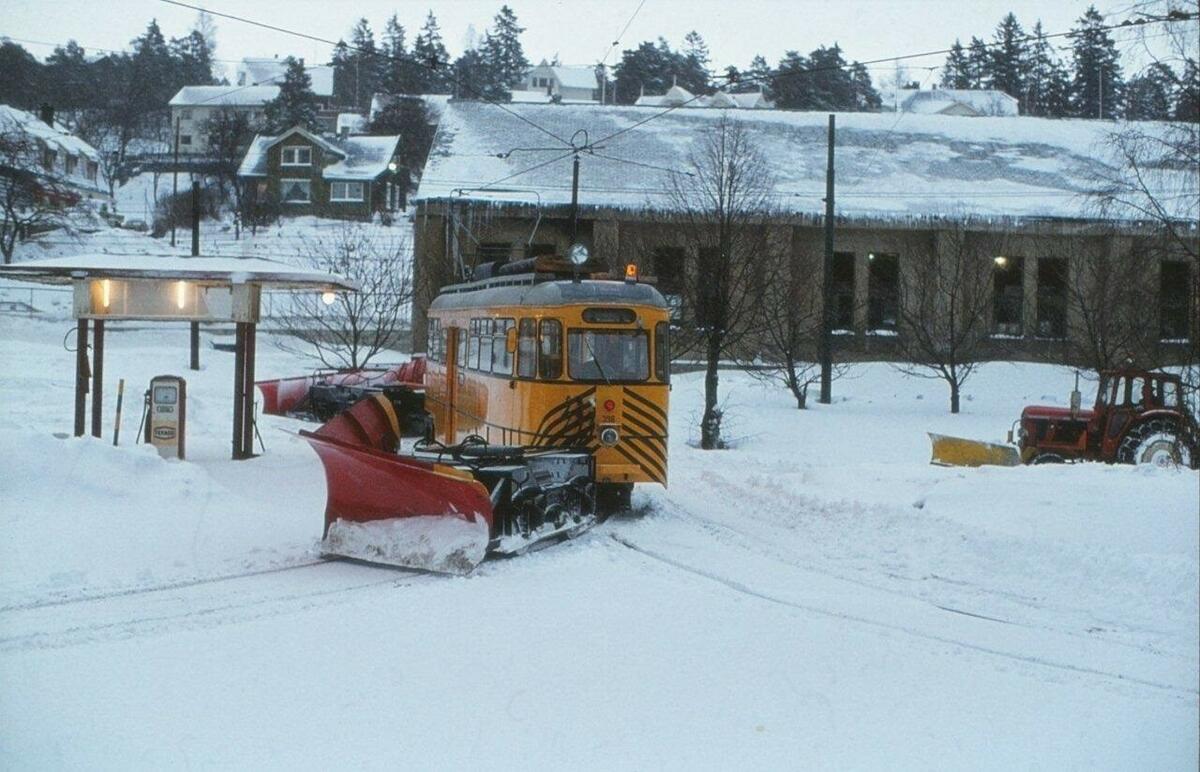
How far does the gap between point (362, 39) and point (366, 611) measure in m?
18.3

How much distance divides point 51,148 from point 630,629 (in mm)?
22869

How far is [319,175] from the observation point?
63.8 m

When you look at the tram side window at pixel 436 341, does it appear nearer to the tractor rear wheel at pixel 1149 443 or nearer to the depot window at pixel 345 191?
the tractor rear wheel at pixel 1149 443

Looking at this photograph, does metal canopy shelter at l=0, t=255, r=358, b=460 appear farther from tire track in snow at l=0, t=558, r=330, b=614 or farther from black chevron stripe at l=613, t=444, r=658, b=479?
tire track in snow at l=0, t=558, r=330, b=614

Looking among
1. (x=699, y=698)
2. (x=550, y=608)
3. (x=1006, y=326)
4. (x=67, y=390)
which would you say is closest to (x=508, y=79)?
(x=67, y=390)

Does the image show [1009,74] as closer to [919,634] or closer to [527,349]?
[527,349]

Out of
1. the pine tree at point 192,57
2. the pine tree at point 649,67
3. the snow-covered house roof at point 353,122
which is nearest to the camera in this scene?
the pine tree at point 192,57

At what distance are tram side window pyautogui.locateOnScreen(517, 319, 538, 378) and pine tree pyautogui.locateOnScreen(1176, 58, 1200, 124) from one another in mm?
8301

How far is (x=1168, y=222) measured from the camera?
1457 cm

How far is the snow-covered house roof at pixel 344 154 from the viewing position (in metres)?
63.6

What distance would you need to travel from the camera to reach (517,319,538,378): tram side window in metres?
16.1

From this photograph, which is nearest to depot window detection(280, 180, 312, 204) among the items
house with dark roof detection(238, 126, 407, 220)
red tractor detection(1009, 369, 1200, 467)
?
house with dark roof detection(238, 126, 407, 220)

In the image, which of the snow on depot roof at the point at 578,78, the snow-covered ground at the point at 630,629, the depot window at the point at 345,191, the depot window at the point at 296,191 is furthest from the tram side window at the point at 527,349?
the snow on depot roof at the point at 578,78

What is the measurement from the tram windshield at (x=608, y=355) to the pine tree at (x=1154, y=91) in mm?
6918
